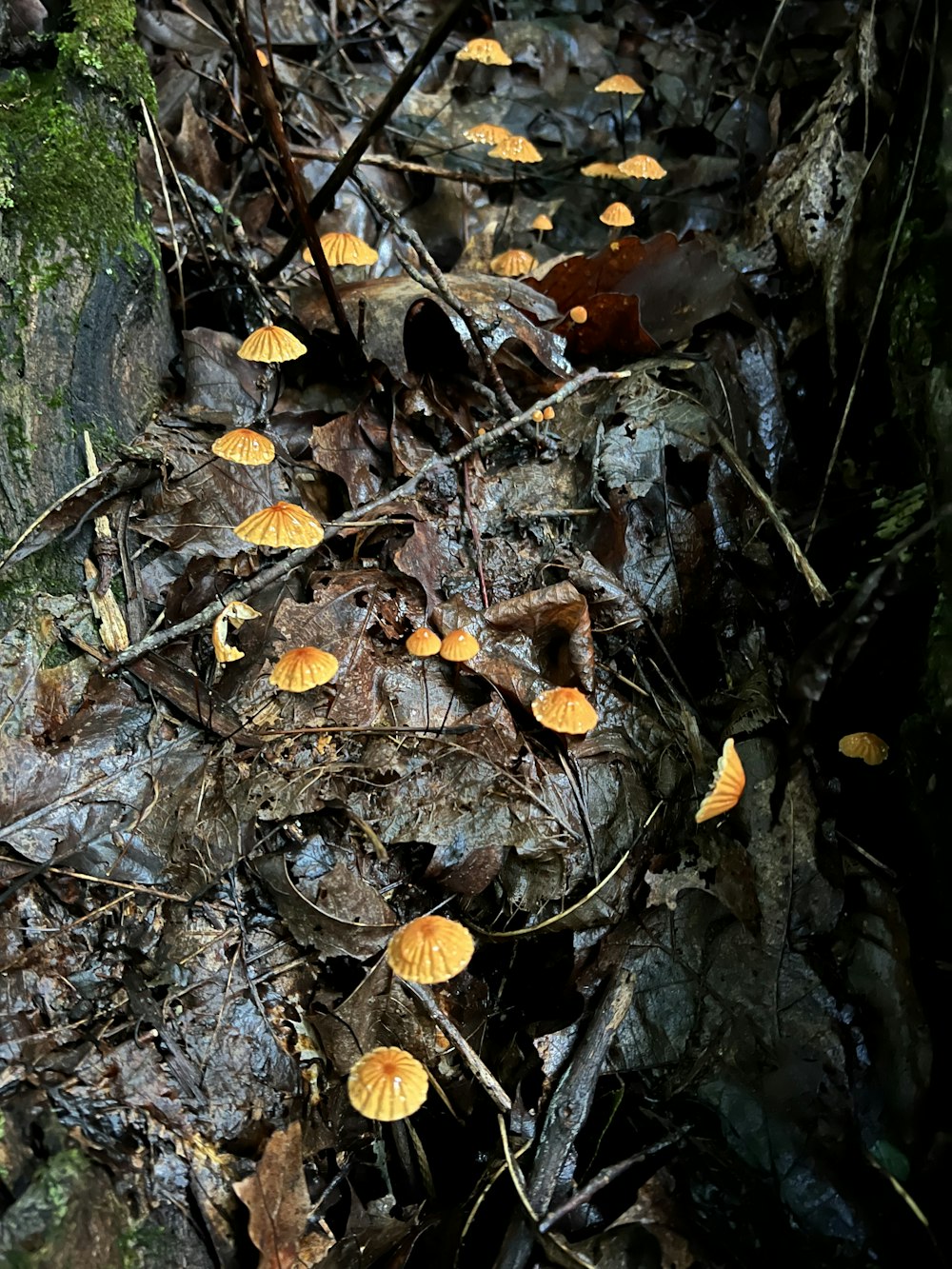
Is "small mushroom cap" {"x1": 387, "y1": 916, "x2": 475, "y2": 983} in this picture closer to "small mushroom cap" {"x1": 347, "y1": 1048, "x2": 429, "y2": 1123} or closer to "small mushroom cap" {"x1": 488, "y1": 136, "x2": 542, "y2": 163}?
"small mushroom cap" {"x1": 347, "y1": 1048, "x2": 429, "y2": 1123}

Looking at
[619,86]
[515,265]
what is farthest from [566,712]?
[619,86]

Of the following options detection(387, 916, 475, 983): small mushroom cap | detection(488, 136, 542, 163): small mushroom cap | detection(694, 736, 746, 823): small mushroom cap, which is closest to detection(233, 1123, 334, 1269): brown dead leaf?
detection(387, 916, 475, 983): small mushroom cap

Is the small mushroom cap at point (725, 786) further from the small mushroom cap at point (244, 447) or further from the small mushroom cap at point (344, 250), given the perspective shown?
the small mushroom cap at point (344, 250)

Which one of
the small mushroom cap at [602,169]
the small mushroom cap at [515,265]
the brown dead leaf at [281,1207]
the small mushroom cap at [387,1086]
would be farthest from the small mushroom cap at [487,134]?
the brown dead leaf at [281,1207]

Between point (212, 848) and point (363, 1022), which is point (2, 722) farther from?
point (363, 1022)

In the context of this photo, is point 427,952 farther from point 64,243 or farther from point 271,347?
point 64,243
